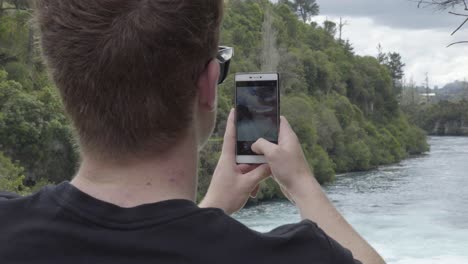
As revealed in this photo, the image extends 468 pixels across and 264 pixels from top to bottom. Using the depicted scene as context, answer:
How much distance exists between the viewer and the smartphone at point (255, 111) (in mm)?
731

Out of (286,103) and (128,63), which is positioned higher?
(286,103)

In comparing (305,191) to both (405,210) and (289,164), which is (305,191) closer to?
(289,164)

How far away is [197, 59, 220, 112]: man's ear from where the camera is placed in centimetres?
54

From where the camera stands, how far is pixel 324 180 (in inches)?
637

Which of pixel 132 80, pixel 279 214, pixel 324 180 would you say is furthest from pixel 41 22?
pixel 324 180

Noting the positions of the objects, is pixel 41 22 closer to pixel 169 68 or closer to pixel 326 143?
pixel 169 68

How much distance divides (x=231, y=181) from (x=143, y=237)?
0.82 feet

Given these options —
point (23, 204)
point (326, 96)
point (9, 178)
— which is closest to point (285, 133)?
point (23, 204)

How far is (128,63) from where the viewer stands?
0.51 metres

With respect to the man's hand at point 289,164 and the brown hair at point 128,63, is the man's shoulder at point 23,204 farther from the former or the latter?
the man's hand at point 289,164

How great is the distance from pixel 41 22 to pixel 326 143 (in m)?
17.5

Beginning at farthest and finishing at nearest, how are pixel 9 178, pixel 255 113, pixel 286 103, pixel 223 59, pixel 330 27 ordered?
pixel 330 27
pixel 286 103
pixel 9 178
pixel 255 113
pixel 223 59

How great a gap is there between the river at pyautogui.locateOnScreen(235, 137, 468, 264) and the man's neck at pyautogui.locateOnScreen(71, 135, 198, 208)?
11091 millimetres

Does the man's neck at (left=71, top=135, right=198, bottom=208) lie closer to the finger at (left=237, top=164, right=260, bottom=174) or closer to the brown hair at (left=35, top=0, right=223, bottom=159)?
the brown hair at (left=35, top=0, right=223, bottom=159)
